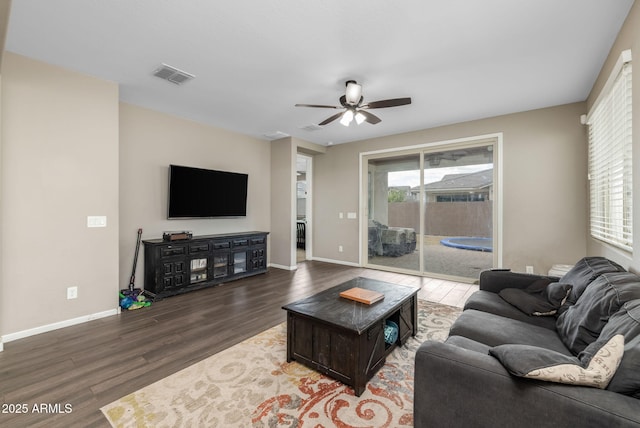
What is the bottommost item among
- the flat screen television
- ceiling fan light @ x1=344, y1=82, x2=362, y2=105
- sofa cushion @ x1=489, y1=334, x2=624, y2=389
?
sofa cushion @ x1=489, y1=334, x2=624, y2=389

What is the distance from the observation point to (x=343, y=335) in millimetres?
1925

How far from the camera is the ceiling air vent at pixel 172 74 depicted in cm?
289

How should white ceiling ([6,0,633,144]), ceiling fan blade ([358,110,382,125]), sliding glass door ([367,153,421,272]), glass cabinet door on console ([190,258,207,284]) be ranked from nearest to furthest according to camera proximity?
white ceiling ([6,0,633,144]) < ceiling fan blade ([358,110,382,125]) < glass cabinet door on console ([190,258,207,284]) < sliding glass door ([367,153,421,272])

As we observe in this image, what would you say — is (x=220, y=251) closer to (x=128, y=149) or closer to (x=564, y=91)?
(x=128, y=149)

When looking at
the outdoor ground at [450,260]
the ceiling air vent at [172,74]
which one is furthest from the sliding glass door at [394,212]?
the ceiling air vent at [172,74]

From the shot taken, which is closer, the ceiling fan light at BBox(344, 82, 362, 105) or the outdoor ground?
the ceiling fan light at BBox(344, 82, 362, 105)

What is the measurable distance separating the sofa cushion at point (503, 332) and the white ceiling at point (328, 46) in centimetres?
231

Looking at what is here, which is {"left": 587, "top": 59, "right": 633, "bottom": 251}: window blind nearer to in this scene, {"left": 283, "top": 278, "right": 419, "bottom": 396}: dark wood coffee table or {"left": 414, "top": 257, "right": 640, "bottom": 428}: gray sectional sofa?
{"left": 414, "top": 257, "right": 640, "bottom": 428}: gray sectional sofa

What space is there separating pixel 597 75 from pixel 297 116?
370 cm

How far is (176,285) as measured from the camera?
393 cm

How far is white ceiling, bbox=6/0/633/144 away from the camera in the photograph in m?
2.05

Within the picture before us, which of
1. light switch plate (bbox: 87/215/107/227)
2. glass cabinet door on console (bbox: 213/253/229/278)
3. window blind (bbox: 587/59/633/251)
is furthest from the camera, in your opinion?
glass cabinet door on console (bbox: 213/253/229/278)

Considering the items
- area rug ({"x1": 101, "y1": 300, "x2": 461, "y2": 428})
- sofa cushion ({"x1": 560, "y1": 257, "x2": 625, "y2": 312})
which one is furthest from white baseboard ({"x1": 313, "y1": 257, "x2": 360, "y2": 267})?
sofa cushion ({"x1": 560, "y1": 257, "x2": 625, "y2": 312})

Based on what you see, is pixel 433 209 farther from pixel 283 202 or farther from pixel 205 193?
pixel 205 193
